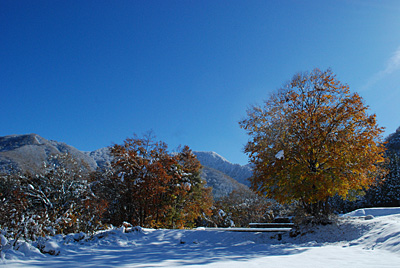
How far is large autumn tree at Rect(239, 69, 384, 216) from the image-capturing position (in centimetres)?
943

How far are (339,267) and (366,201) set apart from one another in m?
46.4

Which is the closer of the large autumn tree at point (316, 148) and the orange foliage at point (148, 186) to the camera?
the large autumn tree at point (316, 148)

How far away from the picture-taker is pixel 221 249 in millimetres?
7594

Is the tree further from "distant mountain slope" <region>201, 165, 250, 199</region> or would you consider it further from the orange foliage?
"distant mountain slope" <region>201, 165, 250, 199</region>

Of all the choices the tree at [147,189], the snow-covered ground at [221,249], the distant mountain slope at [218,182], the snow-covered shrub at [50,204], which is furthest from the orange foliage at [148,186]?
A: the distant mountain slope at [218,182]

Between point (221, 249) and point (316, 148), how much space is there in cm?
521

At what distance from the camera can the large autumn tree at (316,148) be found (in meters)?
9.43

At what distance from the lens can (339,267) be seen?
4.44 m

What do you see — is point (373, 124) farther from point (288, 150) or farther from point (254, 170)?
point (254, 170)

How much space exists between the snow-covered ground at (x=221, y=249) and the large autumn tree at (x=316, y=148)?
1543mm

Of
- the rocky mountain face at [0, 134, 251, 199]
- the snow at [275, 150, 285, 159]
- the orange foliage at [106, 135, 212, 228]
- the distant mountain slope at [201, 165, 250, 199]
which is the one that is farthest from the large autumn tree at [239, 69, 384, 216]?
the distant mountain slope at [201, 165, 250, 199]

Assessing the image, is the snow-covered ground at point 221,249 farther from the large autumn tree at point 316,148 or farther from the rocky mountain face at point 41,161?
the rocky mountain face at point 41,161

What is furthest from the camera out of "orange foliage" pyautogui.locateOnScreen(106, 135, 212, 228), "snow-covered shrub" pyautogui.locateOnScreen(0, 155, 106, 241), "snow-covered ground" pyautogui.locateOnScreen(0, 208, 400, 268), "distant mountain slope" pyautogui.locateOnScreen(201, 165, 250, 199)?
"distant mountain slope" pyautogui.locateOnScreen(201, 165, 250, 199)

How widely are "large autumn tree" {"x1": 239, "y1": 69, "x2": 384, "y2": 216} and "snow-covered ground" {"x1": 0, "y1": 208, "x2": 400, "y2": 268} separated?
5.06 ft
